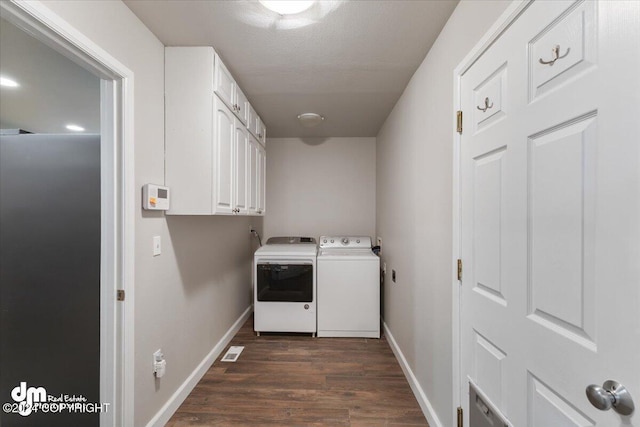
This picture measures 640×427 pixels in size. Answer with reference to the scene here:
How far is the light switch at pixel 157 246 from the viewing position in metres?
1.56

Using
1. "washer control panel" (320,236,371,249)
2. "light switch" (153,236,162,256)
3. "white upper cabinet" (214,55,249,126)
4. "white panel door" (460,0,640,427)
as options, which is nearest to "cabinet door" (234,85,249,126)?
"white upper cabinet" (214,55,249,126)

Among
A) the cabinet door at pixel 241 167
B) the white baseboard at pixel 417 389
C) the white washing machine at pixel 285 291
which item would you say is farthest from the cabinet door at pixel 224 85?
the white baseboard at pixel 417 389

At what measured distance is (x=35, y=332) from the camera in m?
1.51

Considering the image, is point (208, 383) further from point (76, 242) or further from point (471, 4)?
point (471, 4)

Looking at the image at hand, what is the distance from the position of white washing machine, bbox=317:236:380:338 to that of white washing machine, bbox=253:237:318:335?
109 millimetres

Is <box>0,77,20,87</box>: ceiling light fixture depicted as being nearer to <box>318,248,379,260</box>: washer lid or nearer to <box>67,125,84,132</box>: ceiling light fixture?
<box>67,125,84,132</box>: ceiling light fixture

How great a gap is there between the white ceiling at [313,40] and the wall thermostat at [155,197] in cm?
91

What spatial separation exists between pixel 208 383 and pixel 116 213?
1.51 m

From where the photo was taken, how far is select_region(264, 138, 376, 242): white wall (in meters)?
3.76

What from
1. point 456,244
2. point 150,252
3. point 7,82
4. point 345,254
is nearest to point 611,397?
point 456,244

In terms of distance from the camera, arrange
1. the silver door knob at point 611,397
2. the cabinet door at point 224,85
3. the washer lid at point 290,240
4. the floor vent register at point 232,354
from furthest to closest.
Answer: the washer lid at point 290,240 < the floor vent register at point 232,354 < the cabinet door at point 224,85 < the silver door knob at point 611,397

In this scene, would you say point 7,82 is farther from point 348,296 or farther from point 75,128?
point 348,296

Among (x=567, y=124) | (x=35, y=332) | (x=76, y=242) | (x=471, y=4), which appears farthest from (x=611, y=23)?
(x=35, y=332)

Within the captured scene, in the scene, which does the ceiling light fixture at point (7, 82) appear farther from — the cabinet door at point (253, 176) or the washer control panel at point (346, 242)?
the washer control panel at point (346, 242)
